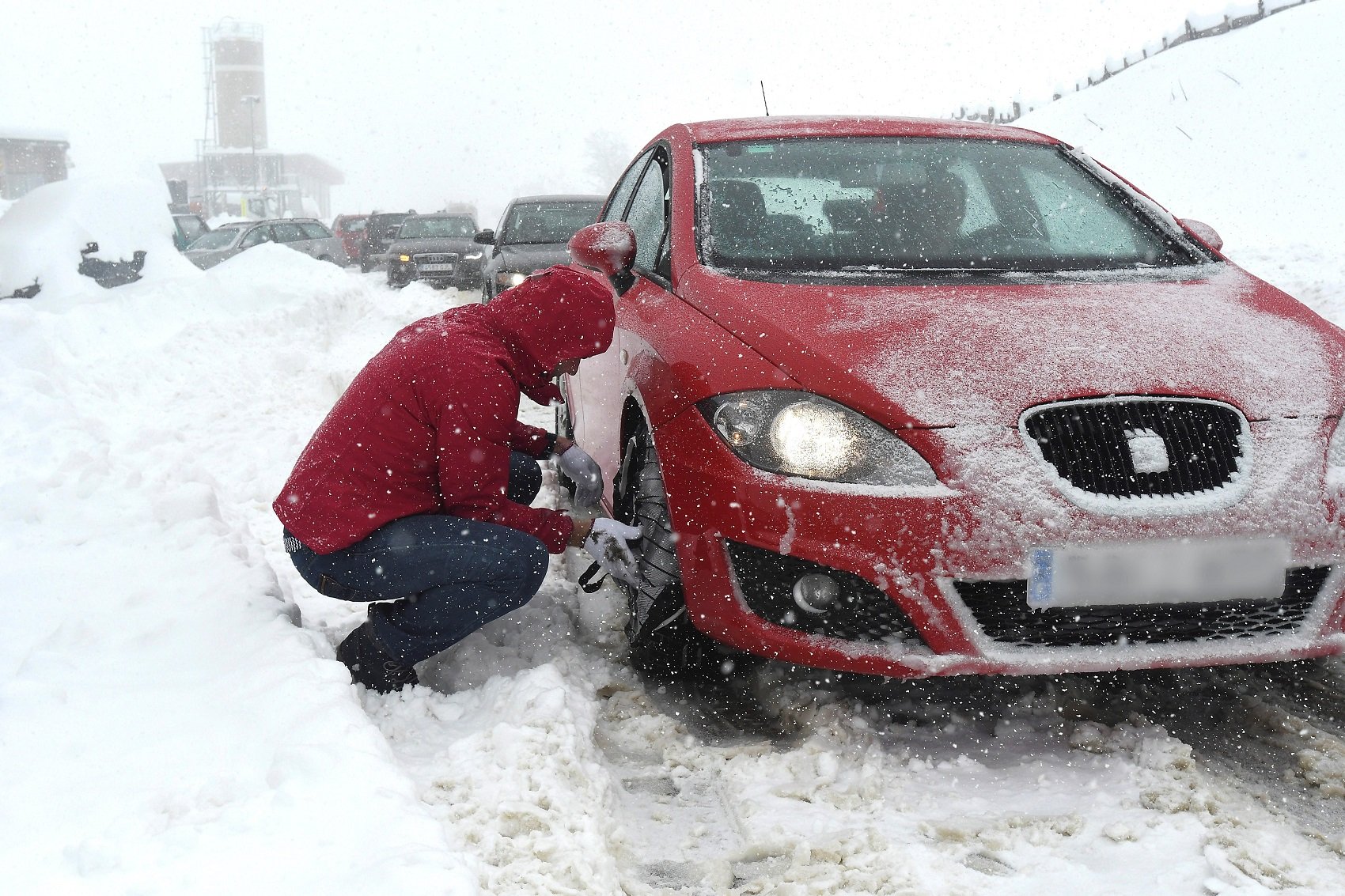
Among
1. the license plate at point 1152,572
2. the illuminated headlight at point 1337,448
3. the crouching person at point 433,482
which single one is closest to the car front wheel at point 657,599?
the crouching person at point 433,482

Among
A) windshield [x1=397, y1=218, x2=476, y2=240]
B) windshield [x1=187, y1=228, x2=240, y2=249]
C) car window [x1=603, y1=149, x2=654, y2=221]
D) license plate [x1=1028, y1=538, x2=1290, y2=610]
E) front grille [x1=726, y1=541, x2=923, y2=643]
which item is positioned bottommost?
windshield [x1=187, y1=228, x2=240, y2=249]

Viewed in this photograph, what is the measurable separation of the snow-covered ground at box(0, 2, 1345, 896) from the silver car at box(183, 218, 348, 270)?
1694 cm

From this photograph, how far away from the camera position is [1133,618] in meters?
2.33

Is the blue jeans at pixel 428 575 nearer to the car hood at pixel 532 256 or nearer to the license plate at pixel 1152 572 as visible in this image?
the license plate at pixel 1152 572

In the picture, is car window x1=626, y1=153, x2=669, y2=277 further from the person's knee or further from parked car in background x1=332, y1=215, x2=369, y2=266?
parked car in background x1=332, y1=215, x2=369, y2=266

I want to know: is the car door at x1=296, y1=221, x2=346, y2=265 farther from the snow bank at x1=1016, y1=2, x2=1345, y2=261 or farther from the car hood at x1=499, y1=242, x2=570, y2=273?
the snow bank at x1=1016, y1=2, x2=1345, y2=261

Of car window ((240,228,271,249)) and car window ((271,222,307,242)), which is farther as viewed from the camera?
car window ((271,222,307,242))

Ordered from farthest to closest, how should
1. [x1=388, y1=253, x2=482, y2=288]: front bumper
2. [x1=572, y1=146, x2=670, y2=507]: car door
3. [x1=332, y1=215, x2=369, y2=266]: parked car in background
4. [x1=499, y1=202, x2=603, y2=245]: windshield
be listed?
[x1=332, y1=215, x2=369, y2=266]: parked car in background, [x1=388, y1=253, x2=482, y2=288]: front bumper, [x1=499, y1=202, x2=603, y2=245]: windshield, [x1=572, y1=146, x2=670, y2=507]: car door

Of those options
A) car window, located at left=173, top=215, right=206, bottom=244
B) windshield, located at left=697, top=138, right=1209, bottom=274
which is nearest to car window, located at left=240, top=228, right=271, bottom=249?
car window, located at left=173, top=215, right=206, bottom=244

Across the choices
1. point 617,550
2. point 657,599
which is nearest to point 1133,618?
point 657,599

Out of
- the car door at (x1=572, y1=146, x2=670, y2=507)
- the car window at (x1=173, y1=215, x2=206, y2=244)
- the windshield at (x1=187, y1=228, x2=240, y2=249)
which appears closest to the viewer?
the car door at (x1=572, y1=146, x2=670, y2=507)

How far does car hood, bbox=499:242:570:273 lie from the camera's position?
9.81 metres

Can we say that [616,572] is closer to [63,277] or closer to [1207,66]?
[63,277]

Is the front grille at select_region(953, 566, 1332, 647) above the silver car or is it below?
above
